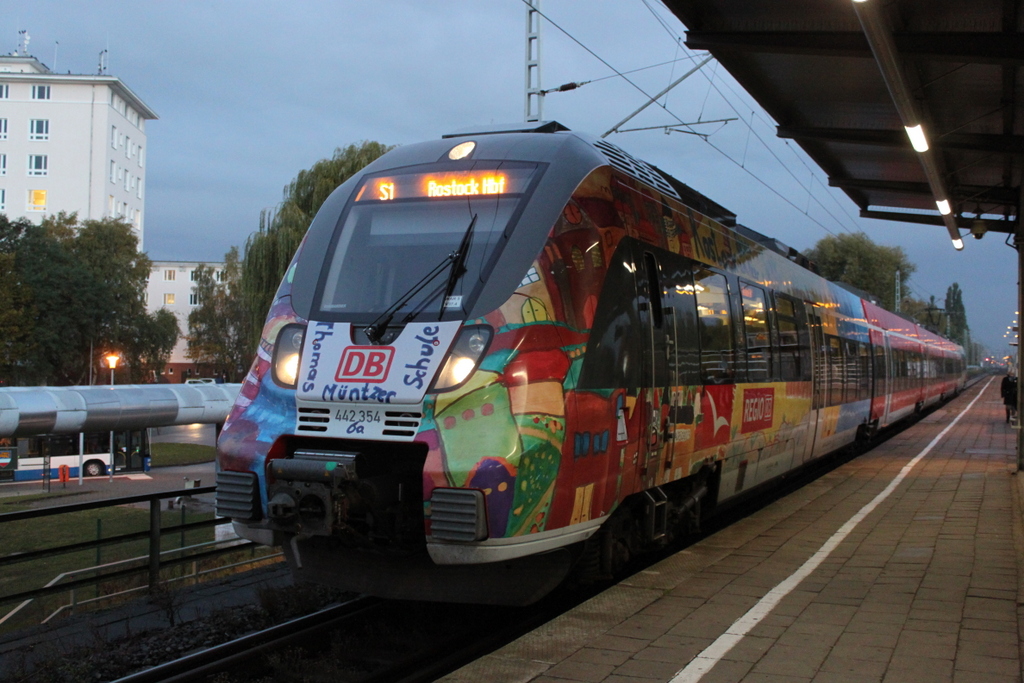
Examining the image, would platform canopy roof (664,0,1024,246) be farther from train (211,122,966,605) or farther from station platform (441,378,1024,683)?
station platform (441,378,1024,683)

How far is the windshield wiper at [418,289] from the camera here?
6.04 meters

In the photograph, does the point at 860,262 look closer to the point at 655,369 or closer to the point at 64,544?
the point at 655,369

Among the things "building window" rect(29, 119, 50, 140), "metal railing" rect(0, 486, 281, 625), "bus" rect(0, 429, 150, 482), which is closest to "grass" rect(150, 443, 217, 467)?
"bus" rect(0, 429, 150, 482)

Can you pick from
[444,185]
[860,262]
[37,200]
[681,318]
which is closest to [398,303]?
[444,185]

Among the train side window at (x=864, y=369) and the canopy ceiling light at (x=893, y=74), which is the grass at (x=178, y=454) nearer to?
the train side window at (x=864, y=369)

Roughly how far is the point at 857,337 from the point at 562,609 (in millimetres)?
12509

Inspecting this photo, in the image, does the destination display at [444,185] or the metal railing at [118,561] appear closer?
the destination display at [444,185]

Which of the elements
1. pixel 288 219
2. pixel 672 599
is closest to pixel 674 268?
pixel 672 599

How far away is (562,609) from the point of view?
288 inches

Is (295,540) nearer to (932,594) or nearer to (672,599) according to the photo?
(672,599)

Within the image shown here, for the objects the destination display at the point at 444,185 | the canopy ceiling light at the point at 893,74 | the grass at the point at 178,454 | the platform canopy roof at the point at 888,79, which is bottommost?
the grass at the point at 178,454

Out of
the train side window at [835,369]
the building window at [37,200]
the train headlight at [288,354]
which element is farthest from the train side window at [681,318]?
the building window at [37,200]

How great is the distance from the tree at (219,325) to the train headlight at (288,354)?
3063 inches

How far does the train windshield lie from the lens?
6148 millimetres
